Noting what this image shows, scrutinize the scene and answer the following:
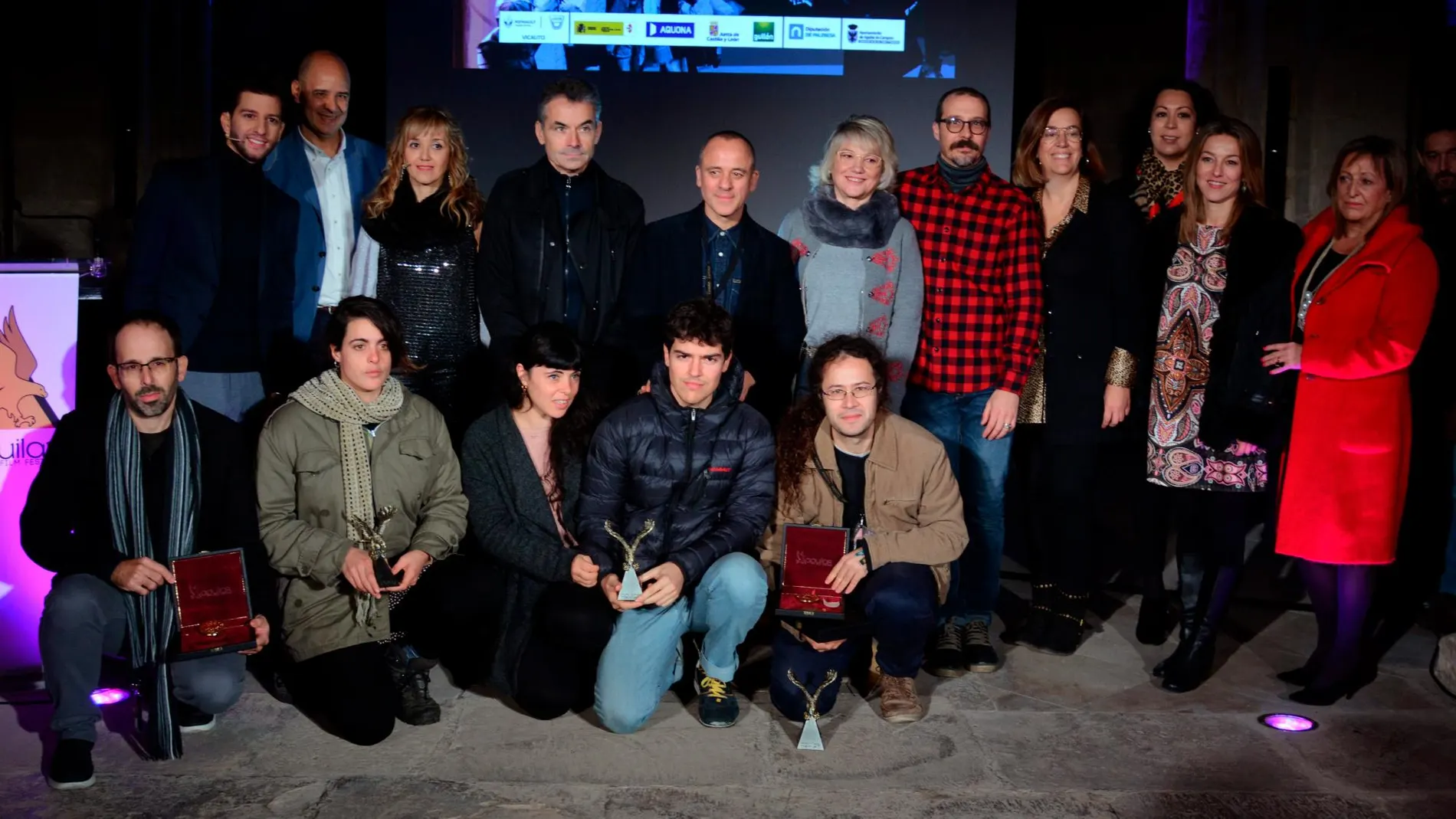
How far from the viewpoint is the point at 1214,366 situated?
12.2ft

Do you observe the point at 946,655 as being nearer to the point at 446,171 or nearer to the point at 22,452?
the point at 446,171

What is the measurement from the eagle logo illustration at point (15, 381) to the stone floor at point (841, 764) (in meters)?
0.86

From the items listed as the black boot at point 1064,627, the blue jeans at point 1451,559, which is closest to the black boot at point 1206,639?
the black boot at point 1064,627

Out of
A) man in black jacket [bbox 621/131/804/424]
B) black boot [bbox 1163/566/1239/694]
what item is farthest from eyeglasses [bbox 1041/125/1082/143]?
black boot [bbox 1163/566/1239/694]

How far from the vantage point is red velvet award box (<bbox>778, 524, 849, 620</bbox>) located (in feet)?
10.9

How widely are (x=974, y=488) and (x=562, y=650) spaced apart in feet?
4.67

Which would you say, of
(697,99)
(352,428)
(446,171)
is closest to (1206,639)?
(352,428)

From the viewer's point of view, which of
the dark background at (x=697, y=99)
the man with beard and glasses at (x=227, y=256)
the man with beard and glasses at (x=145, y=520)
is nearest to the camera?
the man with beard and glasses at (x=145, y=520)

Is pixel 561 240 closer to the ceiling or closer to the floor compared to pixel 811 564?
closer to the ceiling

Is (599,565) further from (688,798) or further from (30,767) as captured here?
(30,767)

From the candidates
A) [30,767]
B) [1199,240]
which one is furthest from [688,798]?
[1199,240]

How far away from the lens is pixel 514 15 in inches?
238

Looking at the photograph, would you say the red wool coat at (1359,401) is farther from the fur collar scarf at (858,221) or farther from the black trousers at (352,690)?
the black trousers at (352,690)

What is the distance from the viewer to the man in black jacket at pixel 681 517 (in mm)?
3322
